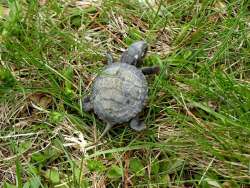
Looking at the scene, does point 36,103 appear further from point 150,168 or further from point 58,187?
point 150,168

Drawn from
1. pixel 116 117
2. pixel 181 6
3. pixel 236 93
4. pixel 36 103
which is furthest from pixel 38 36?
pixel 236 93

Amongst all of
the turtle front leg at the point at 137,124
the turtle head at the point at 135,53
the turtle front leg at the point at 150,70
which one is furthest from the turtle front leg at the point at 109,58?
the turtle front leg at the point at 137,124

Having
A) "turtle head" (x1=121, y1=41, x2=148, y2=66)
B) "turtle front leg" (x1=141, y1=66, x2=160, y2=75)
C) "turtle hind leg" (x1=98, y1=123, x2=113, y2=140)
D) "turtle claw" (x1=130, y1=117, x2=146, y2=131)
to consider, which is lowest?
"turtle hind leg" (x1=98, y1=123, x2=113, y2=140)

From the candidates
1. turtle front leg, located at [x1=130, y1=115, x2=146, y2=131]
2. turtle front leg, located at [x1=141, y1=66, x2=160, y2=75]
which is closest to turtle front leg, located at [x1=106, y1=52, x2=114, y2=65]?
turtle front leg, located at [x1=141, y1=66, x2=160, y2=75]

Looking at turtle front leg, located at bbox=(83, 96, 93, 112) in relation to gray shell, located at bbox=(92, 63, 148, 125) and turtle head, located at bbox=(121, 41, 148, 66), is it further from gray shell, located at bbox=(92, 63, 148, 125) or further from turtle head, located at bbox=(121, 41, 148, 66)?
turtle head, located at bbox=(121, 41, 148, 66)

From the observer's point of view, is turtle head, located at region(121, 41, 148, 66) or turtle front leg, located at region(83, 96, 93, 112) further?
turtle head, located at region(121, 41, 148, 66)

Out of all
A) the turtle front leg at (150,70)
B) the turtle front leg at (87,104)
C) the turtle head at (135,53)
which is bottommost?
the turtle front leg at (87,104)

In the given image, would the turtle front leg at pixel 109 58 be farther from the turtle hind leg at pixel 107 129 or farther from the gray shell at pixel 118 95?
the turtle hind leg at pixel 107 129

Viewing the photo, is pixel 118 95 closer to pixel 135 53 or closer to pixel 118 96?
pixel 118 96
